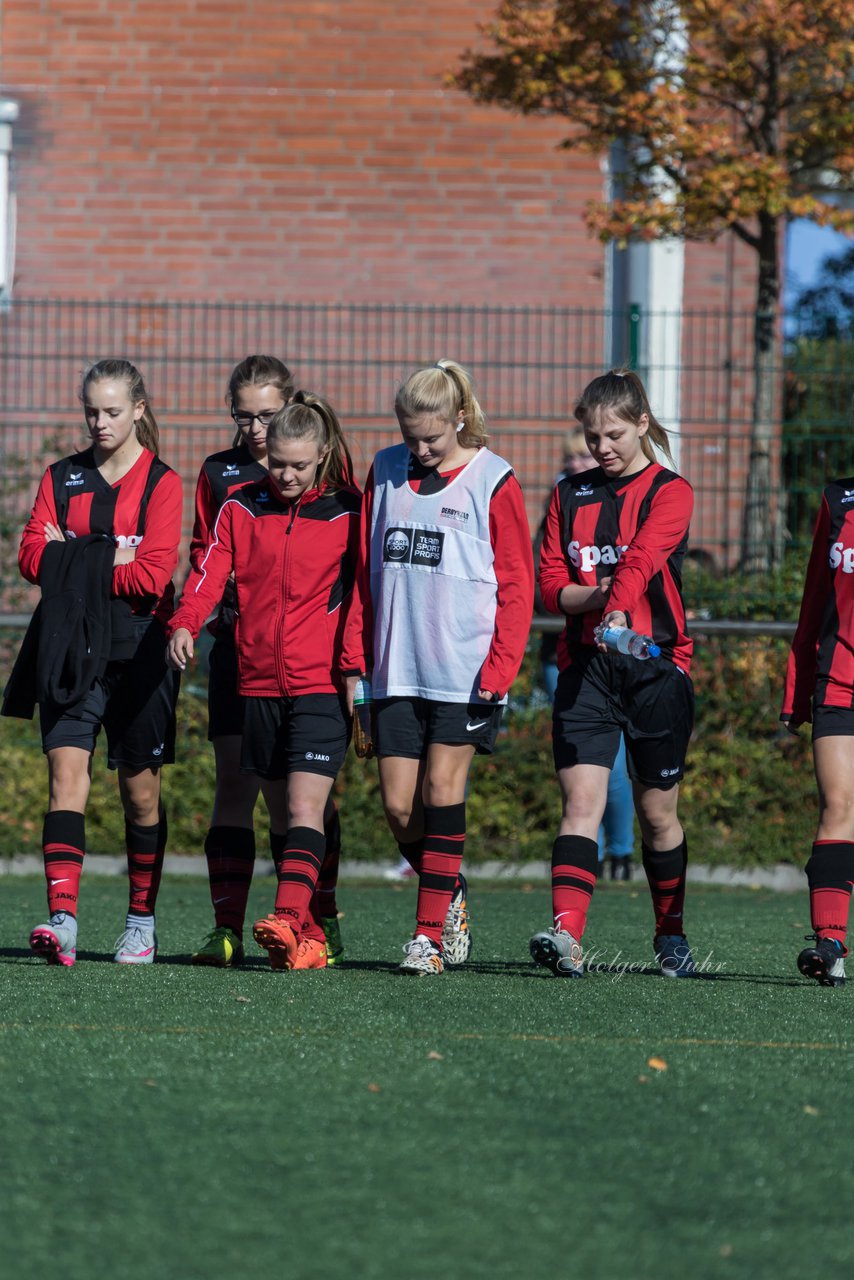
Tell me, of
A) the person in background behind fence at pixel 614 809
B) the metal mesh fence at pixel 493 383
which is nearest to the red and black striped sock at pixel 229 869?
the person in background behind fence at pixel 614 809

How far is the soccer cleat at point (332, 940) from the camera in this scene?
6.20 meters

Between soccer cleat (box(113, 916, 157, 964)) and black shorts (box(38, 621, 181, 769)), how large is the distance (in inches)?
22.1

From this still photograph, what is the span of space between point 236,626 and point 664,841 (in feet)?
5.15

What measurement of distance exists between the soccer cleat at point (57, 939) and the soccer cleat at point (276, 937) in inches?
25.6

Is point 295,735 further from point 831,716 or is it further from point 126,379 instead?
point 831,716

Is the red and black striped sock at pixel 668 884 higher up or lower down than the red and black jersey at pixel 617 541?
lower down

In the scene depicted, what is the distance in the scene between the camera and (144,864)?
20.3 feet

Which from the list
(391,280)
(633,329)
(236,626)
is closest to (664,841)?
(236,626)

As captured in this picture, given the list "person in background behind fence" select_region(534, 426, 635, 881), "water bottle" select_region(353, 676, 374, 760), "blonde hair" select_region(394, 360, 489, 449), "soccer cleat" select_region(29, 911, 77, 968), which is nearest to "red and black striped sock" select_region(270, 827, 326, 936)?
"water bottle" select_region(353, 676, 374, 760)

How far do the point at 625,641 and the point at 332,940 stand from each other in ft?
5.24

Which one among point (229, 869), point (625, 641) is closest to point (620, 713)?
point (625, 641)

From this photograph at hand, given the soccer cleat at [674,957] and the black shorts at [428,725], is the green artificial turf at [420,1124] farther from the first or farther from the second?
the black shorts at [428,725]

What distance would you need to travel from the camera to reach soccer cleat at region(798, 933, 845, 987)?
5.54 m

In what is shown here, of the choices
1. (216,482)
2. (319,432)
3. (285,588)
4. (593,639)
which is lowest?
(593,639)
